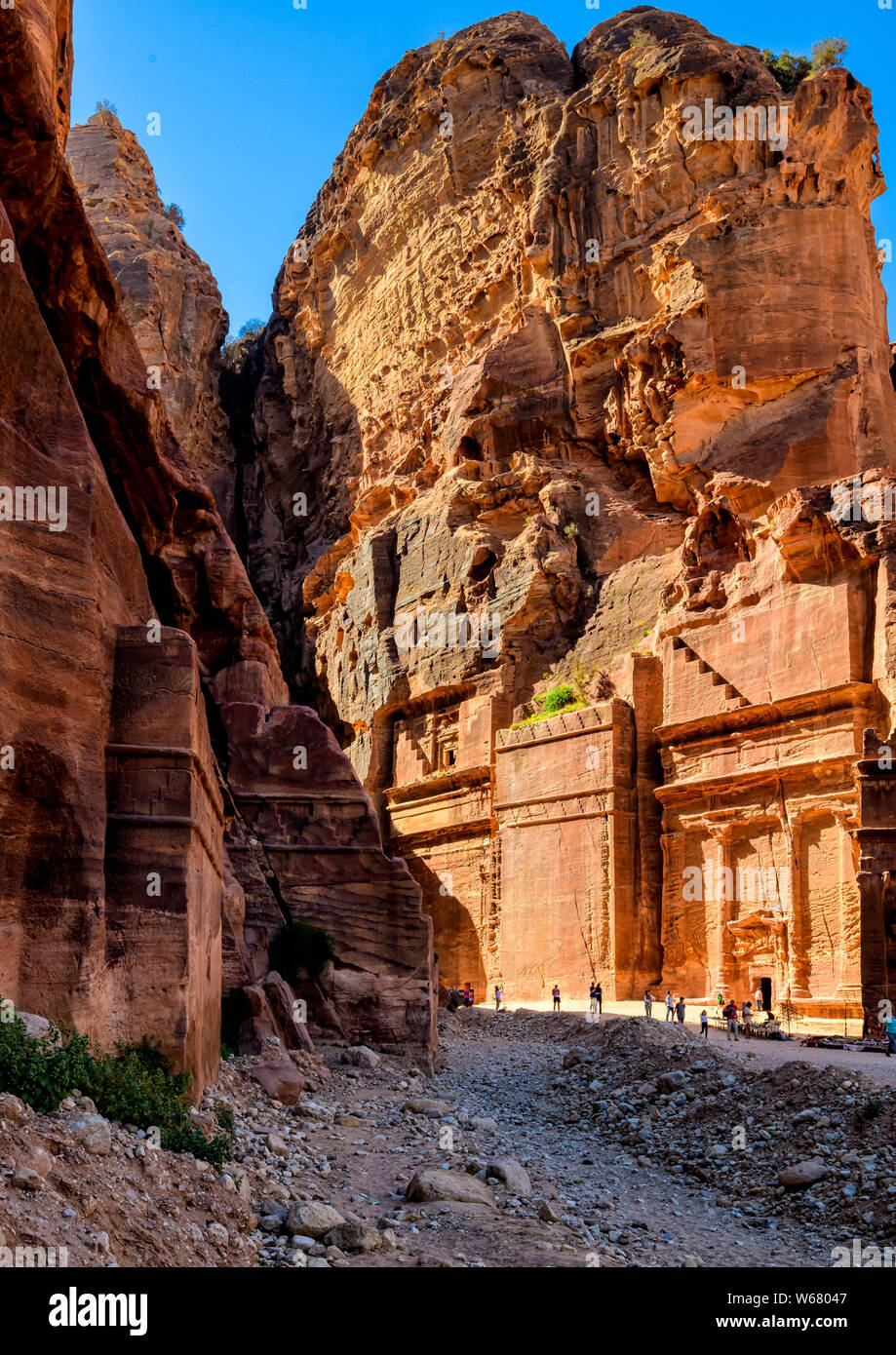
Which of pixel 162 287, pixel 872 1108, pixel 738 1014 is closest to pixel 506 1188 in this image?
pixel 872 1108

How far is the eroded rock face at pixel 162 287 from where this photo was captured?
54844 millimetres

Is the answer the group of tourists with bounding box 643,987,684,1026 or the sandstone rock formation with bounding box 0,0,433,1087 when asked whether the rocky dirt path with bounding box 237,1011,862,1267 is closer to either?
the sandstone rock formation with bounding box 0,0,433,1087

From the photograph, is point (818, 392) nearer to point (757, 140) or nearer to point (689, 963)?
point (757, 140)

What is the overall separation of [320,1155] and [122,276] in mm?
49574

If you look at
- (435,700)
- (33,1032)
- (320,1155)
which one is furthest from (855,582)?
(33,1032)

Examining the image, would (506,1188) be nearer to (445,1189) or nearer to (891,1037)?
(445,1189)

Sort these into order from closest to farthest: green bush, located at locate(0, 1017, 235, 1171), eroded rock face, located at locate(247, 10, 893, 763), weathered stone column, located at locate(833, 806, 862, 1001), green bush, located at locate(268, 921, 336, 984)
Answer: green bush, located at locate(0, 1017, 235, 1171)
green bush, located at locate(268, 921, 336, 984)
weathered stone column, located at locate(833, 806, 862, 1001)
eroded rock face, located at locate(247, 10, 893, 763)

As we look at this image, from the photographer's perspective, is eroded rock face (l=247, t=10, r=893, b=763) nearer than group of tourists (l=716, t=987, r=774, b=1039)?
No


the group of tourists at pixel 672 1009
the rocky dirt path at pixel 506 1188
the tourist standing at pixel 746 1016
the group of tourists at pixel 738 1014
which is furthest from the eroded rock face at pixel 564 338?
the rocky dirt path at pixel 506 1188

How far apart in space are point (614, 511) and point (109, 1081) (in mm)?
34670

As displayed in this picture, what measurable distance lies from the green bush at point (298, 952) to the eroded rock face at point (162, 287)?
41798mm

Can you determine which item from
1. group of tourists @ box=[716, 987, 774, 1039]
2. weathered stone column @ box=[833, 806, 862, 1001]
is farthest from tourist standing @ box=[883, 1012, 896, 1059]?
weathered stone column @ box=[833, 806, 862, 1001]

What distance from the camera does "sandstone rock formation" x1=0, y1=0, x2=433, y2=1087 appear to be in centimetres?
1023

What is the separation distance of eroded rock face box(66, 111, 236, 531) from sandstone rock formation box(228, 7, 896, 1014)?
7.81 meters
